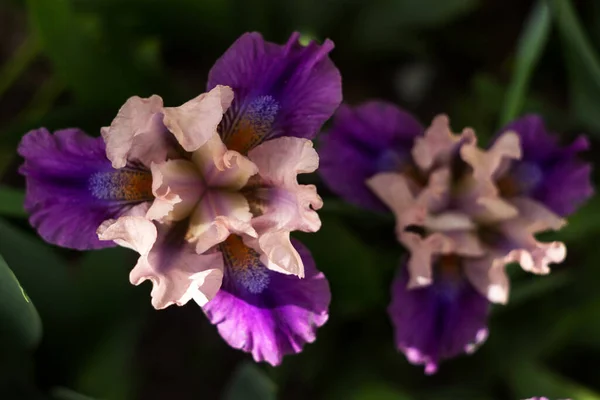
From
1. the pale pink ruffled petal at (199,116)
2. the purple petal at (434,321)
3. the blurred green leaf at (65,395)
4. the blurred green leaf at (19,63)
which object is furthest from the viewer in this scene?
the blurred green leaf at (19,63)

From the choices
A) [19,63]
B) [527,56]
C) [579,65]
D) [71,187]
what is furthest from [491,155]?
[19,63]

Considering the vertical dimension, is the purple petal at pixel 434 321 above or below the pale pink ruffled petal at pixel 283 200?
below

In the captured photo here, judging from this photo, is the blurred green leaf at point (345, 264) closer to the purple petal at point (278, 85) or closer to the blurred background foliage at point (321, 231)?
the blurred background foliage at point (321, 231)

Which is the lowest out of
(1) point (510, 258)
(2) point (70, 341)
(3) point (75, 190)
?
(2) point (70, 341)

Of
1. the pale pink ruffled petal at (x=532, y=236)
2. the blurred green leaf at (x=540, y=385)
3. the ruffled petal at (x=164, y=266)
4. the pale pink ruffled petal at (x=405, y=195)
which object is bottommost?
the blurred green leaf at (x=540, y=385)

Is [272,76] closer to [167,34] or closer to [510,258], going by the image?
[510,258]

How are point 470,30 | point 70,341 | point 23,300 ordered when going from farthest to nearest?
point 470,30 < point 70,341 < point 23,300

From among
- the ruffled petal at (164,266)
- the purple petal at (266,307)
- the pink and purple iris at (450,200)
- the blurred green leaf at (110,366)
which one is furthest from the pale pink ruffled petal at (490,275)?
the blurred green leaf at (110,366)

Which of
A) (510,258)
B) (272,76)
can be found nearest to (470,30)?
(510,258)
